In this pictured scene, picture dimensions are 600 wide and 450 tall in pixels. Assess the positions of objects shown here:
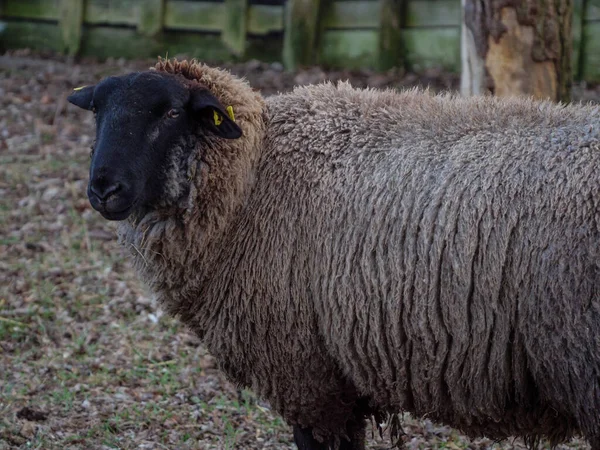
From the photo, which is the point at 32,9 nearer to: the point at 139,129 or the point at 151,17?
the point at 151,17

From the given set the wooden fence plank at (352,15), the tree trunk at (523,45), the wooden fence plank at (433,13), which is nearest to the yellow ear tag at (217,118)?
the tree trunk at (523,45)

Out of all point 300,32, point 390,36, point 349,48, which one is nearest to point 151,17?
point 300,32

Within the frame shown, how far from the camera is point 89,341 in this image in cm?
595

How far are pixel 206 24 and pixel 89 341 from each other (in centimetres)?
671

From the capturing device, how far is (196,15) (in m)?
11.6

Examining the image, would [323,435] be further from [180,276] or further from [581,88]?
[581,88]

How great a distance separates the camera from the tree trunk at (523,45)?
5.57m

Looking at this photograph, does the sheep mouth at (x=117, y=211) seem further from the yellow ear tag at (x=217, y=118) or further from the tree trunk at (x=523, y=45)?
the tree trunk at (x=523, y=45)

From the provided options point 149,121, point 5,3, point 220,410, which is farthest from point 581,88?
point 5,3

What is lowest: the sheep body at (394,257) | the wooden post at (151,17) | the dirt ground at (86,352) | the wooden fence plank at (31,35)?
the dirt ground at (86,352)

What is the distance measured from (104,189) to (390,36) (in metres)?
7.42

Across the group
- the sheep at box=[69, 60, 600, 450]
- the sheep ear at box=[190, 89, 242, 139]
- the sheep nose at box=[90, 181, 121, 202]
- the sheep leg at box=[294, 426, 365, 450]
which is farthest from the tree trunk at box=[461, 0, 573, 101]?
A: the sheep nose at box=[90, 181, 121, 202]

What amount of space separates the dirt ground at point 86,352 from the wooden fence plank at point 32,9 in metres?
3.82

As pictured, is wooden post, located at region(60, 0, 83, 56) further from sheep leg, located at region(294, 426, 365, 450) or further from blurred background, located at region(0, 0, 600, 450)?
sheep leg, located at region(294, 426, 365, 450)
